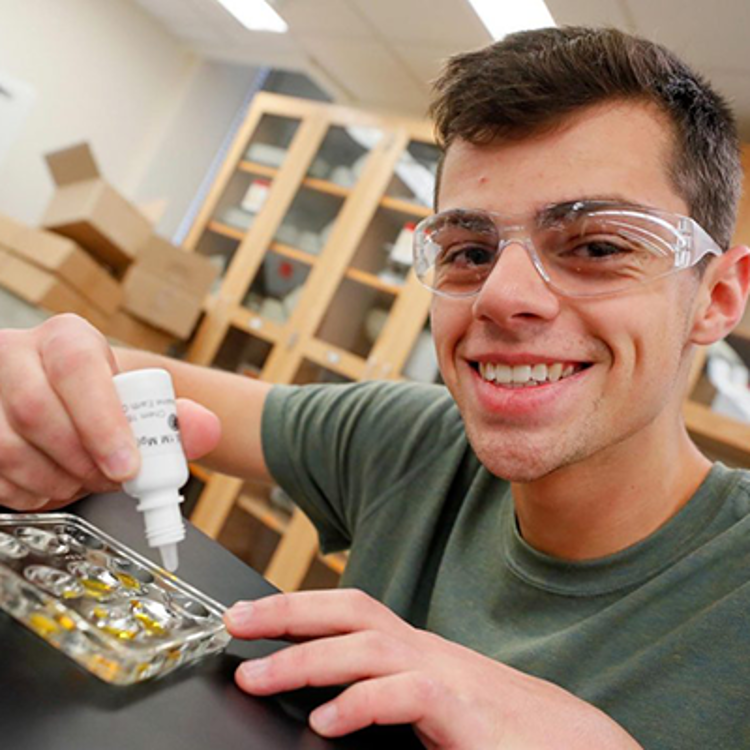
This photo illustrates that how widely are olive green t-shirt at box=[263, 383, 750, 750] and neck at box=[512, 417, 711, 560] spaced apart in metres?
0.04

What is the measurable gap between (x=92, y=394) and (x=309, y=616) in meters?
0.25

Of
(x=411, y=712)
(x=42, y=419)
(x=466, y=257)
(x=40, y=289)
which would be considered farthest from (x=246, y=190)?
(x=411, y=712)

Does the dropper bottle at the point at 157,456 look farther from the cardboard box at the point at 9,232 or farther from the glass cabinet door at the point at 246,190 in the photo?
the glass cabinet door at the point at 246,190

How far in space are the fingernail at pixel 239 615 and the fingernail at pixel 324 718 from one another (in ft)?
0.28

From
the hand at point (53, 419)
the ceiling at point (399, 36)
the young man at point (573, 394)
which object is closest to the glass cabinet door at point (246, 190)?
the ceiling at point (399, 36)

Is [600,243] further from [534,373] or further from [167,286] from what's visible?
[167,286]

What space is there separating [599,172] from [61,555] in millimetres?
742

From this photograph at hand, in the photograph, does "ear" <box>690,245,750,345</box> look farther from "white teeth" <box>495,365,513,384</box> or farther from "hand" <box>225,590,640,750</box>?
"hand" <box>225,590,640,750</box>

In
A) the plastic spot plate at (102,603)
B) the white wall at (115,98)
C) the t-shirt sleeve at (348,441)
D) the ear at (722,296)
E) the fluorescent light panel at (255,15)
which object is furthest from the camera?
the white wall at (115,98)

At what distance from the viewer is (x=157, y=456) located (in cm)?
→ 55

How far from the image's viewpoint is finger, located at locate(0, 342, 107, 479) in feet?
1.99

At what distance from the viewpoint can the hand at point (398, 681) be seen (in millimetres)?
434

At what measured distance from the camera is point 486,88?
0.97m

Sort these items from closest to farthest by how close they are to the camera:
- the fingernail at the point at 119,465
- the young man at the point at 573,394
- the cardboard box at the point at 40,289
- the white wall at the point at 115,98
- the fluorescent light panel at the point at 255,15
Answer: the fingernail at the point at 119,465
the young man at the point at 573,394
the cardboard box at the point at 40,289
the fluorescent light panel at the point at 255,15
the white wall at the point at 115,98
